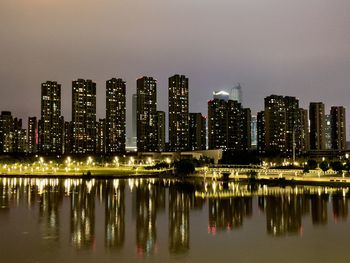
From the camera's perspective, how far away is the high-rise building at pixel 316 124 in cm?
13150

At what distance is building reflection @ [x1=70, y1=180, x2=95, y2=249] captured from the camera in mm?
14461

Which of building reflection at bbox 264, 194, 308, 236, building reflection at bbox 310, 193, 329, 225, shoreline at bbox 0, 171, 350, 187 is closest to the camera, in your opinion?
building reflection at bbox 264, 194, 308, 236

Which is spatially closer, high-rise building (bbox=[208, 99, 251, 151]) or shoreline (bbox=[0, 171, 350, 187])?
shoreline (bbox=[0, 171, 350, 187])

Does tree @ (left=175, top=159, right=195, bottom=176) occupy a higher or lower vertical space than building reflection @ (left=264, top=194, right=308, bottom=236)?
higher

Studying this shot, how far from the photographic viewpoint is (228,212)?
21.0m

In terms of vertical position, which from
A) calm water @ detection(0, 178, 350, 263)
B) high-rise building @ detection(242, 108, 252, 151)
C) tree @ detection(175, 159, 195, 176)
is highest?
high-rise building @ detection(242, 108, 252, 151)

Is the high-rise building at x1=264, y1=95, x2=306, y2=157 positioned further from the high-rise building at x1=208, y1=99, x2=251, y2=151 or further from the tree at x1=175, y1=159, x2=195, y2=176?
the tree at x1=175, y1=159, x2=195, y2=176

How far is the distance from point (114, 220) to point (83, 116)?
12756 cm

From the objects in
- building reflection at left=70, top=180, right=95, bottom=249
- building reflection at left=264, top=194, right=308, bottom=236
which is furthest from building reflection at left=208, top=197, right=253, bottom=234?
building reflection at left=70, top=180, right=95, bottom=249

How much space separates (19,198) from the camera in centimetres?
2666

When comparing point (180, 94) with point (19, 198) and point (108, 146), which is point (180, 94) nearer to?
point (108, 146)

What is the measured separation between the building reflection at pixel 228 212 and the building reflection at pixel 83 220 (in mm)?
4451

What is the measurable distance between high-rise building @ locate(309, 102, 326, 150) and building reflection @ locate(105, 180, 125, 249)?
111698mm

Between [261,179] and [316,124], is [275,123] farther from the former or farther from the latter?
[261,179]
